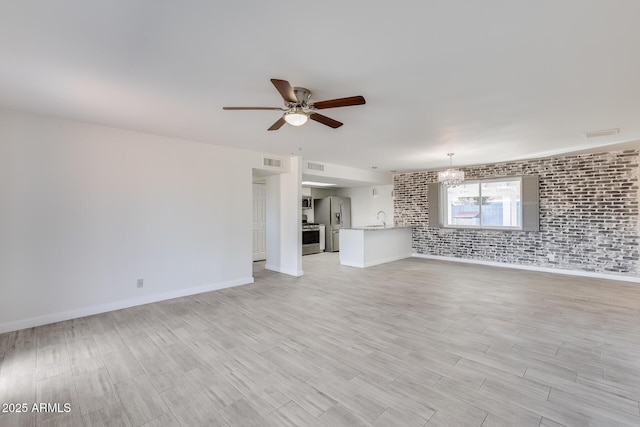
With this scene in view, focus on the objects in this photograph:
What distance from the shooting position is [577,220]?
234 inches

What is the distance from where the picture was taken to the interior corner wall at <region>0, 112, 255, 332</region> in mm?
3355

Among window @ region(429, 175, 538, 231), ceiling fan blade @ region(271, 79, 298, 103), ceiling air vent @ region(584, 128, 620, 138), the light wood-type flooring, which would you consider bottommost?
the light wood-type flooring

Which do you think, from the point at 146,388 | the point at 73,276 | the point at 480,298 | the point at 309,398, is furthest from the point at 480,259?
the point at 73,276

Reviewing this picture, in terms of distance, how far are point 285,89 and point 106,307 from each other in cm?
387

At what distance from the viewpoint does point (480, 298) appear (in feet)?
14.6

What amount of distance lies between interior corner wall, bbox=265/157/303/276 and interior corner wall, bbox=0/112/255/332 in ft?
4.09

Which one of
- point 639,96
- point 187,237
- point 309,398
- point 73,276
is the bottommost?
point 309,398

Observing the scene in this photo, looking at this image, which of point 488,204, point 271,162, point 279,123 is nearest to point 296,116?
point 279,123

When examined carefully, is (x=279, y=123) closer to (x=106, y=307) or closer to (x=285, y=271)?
(x=106, y=307)

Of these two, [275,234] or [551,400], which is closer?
[551,400]

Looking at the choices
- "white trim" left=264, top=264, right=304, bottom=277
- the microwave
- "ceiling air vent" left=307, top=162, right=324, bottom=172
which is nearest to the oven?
the microwave

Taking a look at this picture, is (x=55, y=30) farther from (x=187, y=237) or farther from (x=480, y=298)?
(x=480, y=298)

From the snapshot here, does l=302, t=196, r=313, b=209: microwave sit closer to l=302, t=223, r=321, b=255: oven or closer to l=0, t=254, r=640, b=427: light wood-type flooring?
l=302, t=223, r=321, b=255: oven

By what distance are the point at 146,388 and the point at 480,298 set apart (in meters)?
4.49
